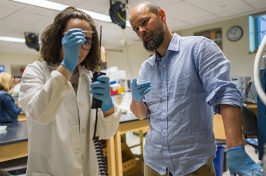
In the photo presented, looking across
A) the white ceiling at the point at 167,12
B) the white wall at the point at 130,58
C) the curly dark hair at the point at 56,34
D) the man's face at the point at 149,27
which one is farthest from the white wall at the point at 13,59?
the curly dark hair at the point at 56,34

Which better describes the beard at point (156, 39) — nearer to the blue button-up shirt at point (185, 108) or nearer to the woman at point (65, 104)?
the blue button-up shirt at point (185, 108)

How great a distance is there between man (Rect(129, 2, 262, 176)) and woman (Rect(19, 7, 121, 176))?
0.30m

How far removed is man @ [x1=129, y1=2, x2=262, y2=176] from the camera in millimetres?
930

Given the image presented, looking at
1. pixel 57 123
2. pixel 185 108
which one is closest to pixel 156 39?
pixel 185 108

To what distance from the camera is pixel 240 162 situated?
799 millimetres

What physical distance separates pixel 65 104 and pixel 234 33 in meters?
5.76

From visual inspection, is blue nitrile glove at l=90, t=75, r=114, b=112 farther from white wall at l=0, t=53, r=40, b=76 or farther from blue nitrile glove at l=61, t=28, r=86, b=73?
white wall at l=0, t=53, r=40, b=76

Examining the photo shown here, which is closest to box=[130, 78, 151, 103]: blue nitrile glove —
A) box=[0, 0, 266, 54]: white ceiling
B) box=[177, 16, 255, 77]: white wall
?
box=[0, 0, 266, 54]: white ceiling

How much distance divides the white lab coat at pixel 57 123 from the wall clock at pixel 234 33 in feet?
18.2

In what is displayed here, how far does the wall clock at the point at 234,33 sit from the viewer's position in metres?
5.57

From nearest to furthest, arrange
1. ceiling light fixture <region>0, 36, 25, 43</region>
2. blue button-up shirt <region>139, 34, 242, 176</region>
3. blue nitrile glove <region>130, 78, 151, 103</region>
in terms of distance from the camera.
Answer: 1. blue button-up shirt <region>139, 34, 242, 176</region>
2. blue nitrile glove <region>130, 78, 151, 103</region>
3. ceiling light fixture <region>0, 36, 25, 43</region>

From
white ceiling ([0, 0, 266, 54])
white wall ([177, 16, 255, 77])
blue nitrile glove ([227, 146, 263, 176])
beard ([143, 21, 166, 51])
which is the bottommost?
blue nitrile glove ([227, 146, 263, 176])

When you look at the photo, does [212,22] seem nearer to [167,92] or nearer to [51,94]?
[167,92]

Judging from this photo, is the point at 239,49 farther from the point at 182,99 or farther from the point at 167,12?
the point at 182,99
